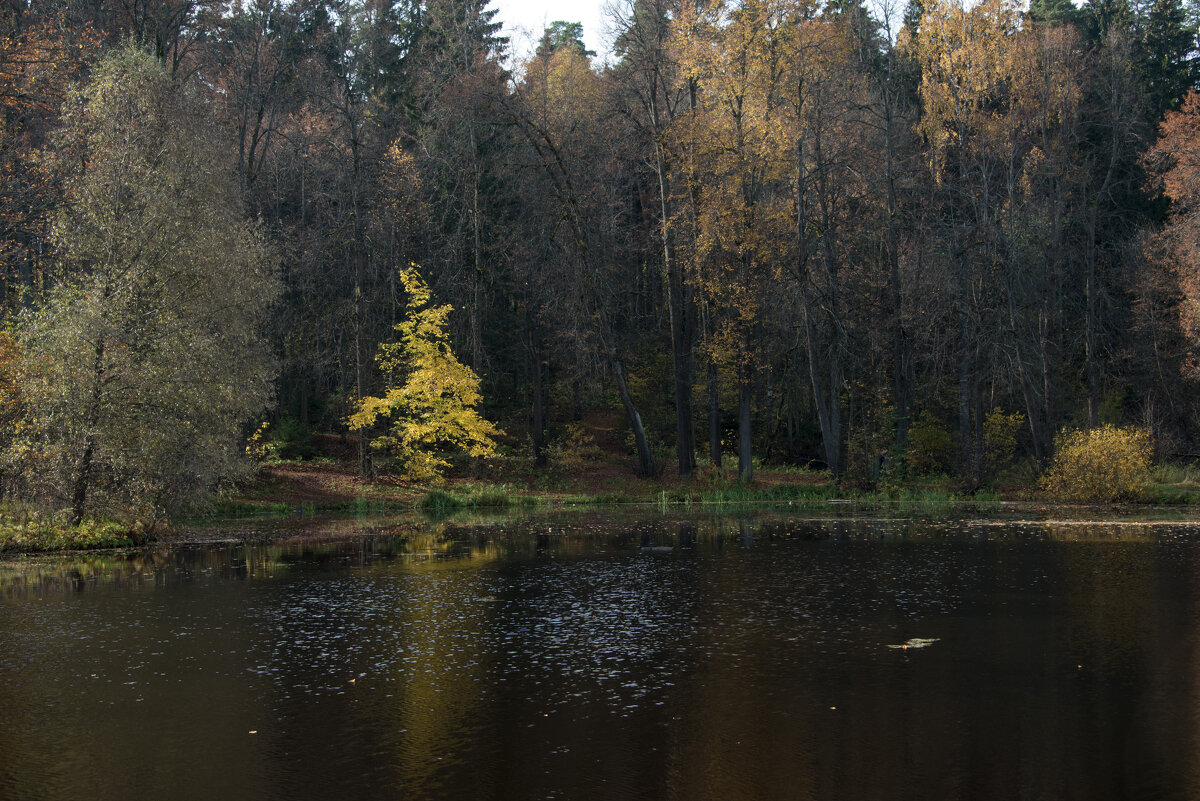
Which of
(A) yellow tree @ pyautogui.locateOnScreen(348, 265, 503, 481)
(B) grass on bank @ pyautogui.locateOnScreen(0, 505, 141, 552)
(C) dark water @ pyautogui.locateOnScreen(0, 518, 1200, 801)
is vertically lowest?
(C) dark water @ pyautogui.locateOnScreen(0, 518, 1200, 801)

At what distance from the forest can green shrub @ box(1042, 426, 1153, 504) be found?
119 inches

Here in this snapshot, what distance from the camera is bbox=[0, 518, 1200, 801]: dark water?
8.16 meters

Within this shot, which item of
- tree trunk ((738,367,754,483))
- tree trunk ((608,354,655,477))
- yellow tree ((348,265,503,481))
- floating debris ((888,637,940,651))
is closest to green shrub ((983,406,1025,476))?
tree trunk ((738,367,754,483))

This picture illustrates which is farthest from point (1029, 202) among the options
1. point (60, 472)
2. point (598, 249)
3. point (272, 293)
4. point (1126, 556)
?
point (60, 472)

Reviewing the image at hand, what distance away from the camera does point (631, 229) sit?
44.5m

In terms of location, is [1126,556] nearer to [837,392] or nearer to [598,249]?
[837,392]

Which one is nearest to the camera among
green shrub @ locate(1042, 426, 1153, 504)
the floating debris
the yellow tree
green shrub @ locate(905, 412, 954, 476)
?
the floating debris

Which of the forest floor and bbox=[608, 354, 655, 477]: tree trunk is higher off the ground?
bbox=[608, 354, 655, 477]: tree trunk

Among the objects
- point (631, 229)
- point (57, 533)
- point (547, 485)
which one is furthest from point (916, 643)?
point (631, 229)

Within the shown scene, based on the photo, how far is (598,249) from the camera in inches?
1591

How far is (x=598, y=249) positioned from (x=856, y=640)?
2935 cm

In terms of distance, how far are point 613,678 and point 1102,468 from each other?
79.6 feet

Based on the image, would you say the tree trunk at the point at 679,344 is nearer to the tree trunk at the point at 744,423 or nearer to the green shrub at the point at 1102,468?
the tree trunk at the point at 744,423

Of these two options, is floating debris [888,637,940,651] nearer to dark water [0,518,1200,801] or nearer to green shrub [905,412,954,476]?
dark water [0,518,1200,801]
